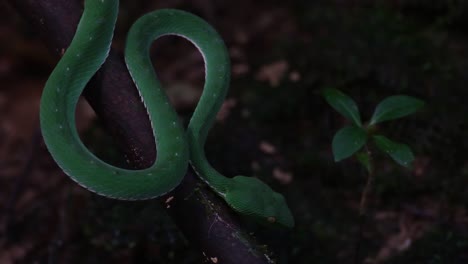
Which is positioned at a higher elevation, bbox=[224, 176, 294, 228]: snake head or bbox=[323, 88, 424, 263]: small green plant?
bbox=[323, 88, 424, 263]: small green plant

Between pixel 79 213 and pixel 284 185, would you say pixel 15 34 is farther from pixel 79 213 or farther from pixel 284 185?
pixel 284 185

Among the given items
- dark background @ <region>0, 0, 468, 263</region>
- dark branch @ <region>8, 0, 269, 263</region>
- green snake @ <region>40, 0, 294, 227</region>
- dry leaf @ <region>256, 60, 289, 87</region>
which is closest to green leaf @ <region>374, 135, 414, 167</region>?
green snake @ <region>40, 0, 294, 227</region>

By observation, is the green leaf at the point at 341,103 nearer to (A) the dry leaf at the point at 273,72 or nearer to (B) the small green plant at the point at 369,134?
(B) the small green plant at the point at 369,134

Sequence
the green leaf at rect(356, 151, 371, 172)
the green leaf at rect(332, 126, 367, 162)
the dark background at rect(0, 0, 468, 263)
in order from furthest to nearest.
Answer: the dark background at rect(0, 0, 468, 263) → the green leaf at rect(356, 151, 371, 172) → the green leaf at rect(332, 126, 367, 162)

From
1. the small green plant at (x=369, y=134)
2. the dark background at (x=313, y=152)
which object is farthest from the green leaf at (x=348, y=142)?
the dark background at (x=313, y=152)

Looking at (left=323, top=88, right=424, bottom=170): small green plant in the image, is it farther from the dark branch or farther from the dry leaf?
the dry leaf
